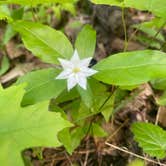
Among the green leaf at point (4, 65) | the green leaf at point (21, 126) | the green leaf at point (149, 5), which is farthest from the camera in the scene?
the green leaf at point (4, 65)

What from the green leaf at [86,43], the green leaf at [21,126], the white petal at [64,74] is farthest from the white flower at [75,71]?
the green leaf at [21,126]

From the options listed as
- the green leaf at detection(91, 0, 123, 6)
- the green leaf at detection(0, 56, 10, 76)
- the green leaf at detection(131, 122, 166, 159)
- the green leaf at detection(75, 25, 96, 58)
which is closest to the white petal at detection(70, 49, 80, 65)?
the green leaf at detection(75, 25, 96, 58)

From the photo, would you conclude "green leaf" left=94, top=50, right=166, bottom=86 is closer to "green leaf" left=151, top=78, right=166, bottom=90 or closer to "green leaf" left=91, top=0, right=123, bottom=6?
"green leaf" left=91, top=0, right=123, bottom=6

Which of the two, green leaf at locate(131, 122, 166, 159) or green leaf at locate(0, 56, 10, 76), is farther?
green leaf at locate(0, 56, 10, 76)

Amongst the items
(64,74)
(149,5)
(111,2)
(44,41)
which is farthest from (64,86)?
(149,5)

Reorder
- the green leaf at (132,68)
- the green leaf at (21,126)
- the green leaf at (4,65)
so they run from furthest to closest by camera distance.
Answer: the green leaf at (4,65)
the green leaf at (132,68)
the green leaf at (21,126)

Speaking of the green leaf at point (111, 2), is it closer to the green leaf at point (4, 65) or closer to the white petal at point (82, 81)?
the white petal at point (82, 81)

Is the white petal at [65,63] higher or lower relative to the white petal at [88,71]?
higher

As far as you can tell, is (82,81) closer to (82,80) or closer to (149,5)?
(82,80)
